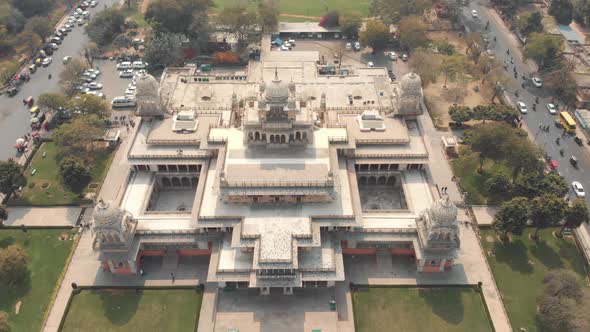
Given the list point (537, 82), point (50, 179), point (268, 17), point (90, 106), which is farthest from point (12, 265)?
point (537, 82)

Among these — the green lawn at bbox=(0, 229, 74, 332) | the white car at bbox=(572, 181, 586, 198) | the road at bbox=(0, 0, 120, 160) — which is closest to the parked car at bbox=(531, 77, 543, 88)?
the white car at bbox=(572, 181, 586, 198)

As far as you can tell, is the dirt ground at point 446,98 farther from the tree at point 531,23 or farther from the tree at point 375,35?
the tree at point 531,23

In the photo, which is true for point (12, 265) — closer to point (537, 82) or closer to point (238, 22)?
point (238, 22)

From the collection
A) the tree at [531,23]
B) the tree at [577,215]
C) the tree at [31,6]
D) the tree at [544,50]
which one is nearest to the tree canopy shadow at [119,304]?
the tree at [577,215]

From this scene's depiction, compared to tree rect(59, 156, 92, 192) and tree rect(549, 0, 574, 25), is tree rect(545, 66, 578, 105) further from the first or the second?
tree rect(59, 156, 92, 192)

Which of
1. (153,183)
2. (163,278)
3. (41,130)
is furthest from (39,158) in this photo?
(163,278)

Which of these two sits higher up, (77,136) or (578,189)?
(77,136)
